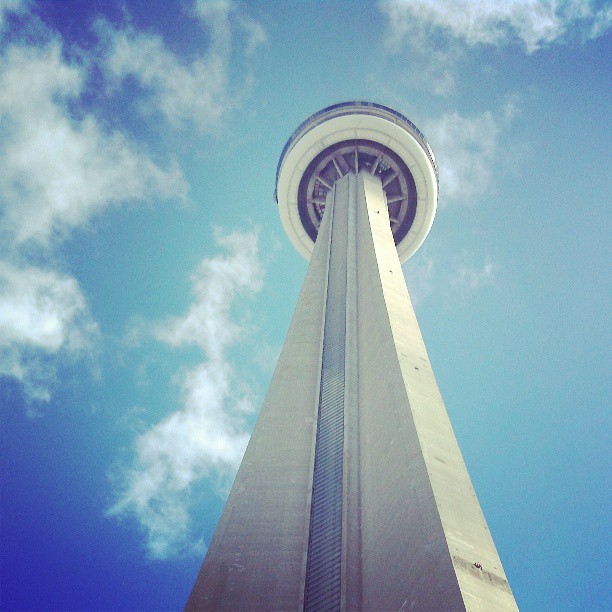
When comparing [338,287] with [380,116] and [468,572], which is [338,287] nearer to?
[468,572]

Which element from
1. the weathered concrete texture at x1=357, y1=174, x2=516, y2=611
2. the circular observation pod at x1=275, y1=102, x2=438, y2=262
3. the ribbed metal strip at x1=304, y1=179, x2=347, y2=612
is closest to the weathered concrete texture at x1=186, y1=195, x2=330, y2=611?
the ribbed metal strip at x1=304, y1=179, x2=347, y2=612

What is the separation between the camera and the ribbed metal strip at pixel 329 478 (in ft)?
18.3

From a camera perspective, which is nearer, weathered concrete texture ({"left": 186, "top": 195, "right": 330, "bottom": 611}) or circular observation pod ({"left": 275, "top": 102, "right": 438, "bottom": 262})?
weathered concrete texture ({"left": 186, "top": 195, "right": 330, "bottom": 611})

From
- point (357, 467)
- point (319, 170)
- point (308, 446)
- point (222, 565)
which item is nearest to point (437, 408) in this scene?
point (357, 467)

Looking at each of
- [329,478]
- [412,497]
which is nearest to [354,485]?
[329,478]

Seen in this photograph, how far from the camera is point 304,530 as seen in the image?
20.9ft

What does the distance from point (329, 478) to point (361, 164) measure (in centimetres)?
1840

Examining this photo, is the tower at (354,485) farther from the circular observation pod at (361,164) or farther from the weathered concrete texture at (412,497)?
the circular observation pod at (361,164)

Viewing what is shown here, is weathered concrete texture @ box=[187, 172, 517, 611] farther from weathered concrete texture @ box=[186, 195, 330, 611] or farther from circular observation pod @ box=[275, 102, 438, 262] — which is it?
circular observation pod @ box=[275, 102, 438, 262]

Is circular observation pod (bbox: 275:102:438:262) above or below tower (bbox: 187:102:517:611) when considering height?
above

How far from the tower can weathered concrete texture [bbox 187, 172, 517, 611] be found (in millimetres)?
18

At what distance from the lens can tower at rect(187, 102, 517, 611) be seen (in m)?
4.77

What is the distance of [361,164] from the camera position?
23.0 meters

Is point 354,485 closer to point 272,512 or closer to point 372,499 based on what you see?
point 372,499
